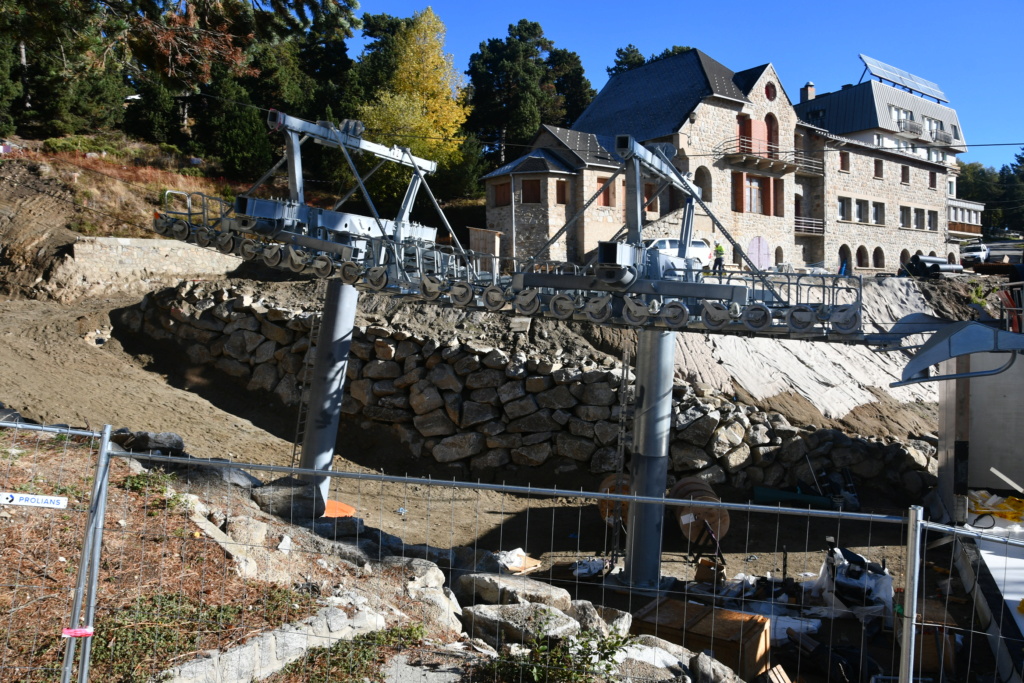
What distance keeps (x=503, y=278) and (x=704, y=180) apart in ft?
79.0

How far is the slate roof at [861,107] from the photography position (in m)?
45.9

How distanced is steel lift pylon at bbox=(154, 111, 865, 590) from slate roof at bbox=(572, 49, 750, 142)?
22156 mm

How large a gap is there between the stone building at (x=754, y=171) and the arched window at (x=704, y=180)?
0.16 ft

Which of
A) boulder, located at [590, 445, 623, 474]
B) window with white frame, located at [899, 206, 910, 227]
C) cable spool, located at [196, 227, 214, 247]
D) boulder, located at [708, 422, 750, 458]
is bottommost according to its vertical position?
boulder, located at [590, 445, 623, 474]

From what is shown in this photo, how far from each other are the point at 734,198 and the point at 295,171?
27.6m

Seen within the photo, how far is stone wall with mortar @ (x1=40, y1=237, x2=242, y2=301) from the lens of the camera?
910 inches

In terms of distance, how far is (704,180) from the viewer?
3600 centimetres

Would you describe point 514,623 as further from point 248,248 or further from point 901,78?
point 901,78

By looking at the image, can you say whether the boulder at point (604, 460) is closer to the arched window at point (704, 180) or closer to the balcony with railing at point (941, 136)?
the arched window at point (704, 180)

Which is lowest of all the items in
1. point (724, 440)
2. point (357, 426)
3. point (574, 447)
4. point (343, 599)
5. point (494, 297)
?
point (343, 599)

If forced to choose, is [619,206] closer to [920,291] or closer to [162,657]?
[920,291]

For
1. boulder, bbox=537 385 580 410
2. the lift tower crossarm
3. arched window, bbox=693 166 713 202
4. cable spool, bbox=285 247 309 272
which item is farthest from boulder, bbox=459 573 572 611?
arched window, bbox=693 166 713 202

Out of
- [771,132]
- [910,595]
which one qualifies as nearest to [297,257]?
[910,595]

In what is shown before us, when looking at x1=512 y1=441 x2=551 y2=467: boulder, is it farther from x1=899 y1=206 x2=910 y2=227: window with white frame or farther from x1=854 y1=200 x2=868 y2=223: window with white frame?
x1=899 y1=206 x2=910 y2=227: window with white frame
